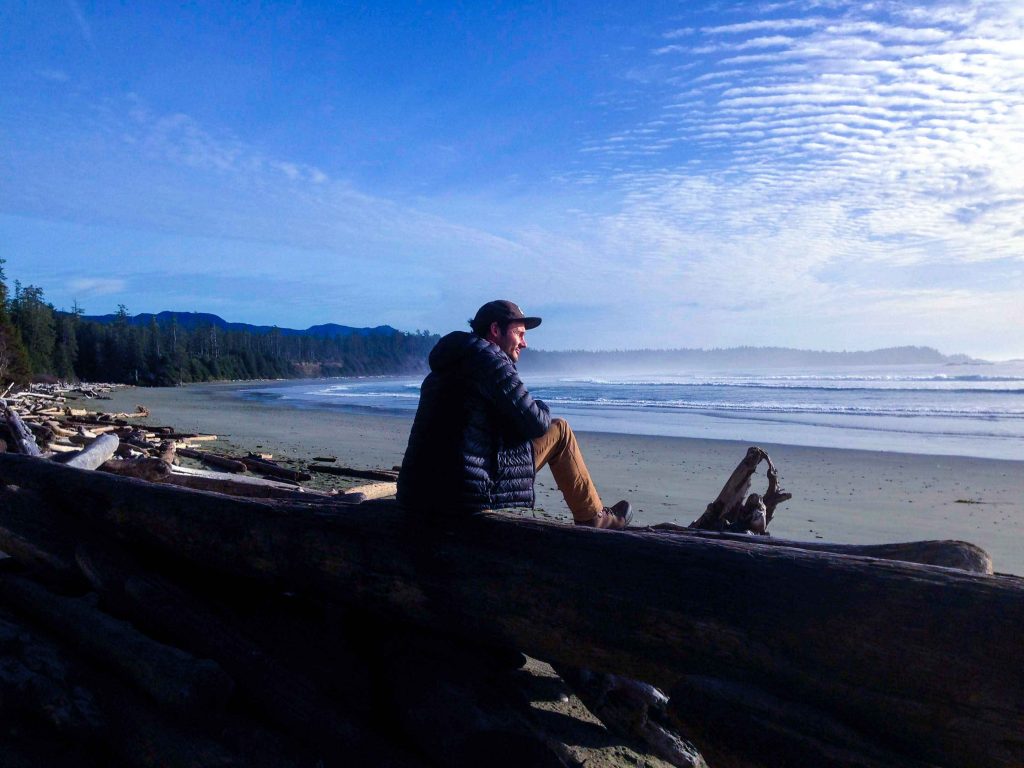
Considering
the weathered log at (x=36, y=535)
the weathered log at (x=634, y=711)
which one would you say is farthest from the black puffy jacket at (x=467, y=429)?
the weathered log at (x=36, y=535)

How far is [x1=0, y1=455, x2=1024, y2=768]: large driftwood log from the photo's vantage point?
6.77ft

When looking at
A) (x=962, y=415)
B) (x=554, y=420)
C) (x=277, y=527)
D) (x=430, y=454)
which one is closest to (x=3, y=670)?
(x=277, y=527)

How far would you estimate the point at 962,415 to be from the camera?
24.2m

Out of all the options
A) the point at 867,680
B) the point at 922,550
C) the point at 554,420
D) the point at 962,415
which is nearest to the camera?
the point at 867,680

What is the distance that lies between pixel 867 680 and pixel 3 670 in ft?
10.6

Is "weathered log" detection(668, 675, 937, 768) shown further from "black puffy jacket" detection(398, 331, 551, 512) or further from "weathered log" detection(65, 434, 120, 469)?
"weathered log" detection(65, 434, 120, 469)

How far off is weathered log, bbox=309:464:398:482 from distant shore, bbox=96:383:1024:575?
2.01 meters

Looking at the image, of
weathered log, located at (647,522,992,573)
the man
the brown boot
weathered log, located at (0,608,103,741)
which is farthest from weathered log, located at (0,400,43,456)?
weathered log, located at (647,522,992,573)

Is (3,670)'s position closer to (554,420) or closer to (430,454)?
(430,454)

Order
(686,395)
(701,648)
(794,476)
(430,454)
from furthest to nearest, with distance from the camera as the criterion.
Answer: (686,395)
(794,476)
(430,454)
(701,648)

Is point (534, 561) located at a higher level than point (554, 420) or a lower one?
lower

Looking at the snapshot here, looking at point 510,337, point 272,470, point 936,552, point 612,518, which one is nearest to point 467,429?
point 510,337

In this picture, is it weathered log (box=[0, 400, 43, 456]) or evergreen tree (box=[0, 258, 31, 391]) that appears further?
evergreen tree (box=[0, 258, 31, 391])

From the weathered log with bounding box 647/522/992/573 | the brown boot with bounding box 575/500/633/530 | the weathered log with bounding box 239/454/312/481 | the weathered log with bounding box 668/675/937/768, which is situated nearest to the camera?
the weathered log with bounding box 668/675/937/768
